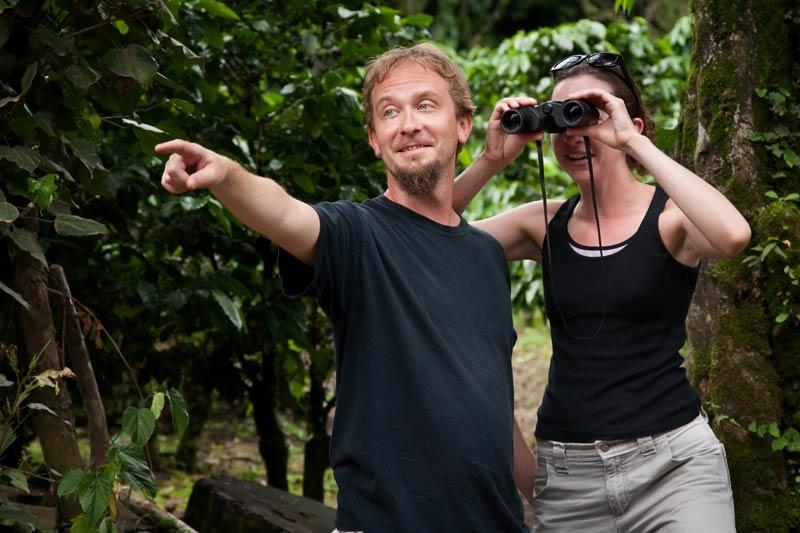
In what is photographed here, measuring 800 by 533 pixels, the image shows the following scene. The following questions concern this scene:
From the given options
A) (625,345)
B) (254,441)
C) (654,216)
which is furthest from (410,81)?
(254,441)

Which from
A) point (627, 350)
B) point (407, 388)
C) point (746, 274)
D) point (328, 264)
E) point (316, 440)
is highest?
point (746, 274)

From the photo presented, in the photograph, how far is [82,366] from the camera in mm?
3088

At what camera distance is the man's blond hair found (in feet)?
8.16

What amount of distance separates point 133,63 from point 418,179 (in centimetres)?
83

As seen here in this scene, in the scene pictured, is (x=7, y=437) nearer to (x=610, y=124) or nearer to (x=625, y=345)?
(x=625, y=345)

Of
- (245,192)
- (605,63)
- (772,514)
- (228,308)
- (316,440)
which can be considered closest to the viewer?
(245,192)

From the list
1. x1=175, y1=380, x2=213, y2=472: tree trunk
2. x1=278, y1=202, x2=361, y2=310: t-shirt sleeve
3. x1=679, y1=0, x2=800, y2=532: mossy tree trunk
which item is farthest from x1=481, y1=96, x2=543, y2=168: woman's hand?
x1=175, y1=380, x2=213, y2=472: tree trunk

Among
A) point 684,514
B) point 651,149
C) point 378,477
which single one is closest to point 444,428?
point 378,477

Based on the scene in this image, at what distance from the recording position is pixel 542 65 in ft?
24.8

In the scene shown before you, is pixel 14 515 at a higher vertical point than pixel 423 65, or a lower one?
lower

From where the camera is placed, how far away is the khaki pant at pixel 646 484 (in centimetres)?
232

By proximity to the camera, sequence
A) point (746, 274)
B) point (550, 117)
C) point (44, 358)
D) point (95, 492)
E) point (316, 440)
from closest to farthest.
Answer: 1. point (95, 492)
2. point (550, 117)
3. point (44, 358)
4. point (746, 274)
5. point (316, 440)

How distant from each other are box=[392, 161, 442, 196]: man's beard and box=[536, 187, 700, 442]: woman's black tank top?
0.44 metres

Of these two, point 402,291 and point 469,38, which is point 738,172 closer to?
point 402,291
